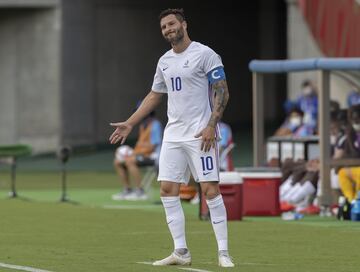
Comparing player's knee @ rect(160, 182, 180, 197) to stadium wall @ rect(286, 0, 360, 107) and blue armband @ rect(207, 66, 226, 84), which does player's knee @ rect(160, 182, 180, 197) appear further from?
stadium wall @ rect(286, 0, 360, 107)

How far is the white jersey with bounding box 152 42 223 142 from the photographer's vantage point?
11.6 m

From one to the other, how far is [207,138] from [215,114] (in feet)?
0.71

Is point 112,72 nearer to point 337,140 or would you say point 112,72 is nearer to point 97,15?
point 97,15

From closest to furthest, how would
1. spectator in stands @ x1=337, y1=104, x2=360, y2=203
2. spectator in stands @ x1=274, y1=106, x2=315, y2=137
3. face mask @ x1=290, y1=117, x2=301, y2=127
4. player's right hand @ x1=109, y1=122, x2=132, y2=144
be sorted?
1. player's right hand @ x1=109, y1=122, x2=132, y2=144
2. spectator in stands @ x1=337, y1=104, x2=360, y2=203
3. spectator in stands @ x1=274, y1=106, x2=315, y2=137
4. face mask @ x1=290, y1=117, x2=301, y2=127

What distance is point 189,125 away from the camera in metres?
11.7

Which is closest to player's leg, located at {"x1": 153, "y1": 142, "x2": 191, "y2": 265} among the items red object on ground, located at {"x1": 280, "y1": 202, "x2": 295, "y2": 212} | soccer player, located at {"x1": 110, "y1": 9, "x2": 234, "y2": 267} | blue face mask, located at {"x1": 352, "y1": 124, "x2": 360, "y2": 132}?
soccer player, located at {"x1": 110, "y1": 9, "x2": 234, "y2": 267}

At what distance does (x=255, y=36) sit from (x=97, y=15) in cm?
676

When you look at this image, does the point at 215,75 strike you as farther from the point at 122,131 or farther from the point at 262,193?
the point at 262,193

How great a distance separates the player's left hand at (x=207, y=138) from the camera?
11477mm

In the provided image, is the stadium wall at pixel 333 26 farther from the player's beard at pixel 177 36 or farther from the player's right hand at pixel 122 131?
the player's beard at pixel 177 36

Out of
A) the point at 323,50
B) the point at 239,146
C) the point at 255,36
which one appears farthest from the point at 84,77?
→ the point at 323,50

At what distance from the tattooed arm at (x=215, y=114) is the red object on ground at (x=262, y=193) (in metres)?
7.44

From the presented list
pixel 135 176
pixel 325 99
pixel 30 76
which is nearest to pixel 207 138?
pixel 325 99

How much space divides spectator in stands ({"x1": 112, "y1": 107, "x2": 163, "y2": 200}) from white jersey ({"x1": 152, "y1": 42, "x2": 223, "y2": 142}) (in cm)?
1177
